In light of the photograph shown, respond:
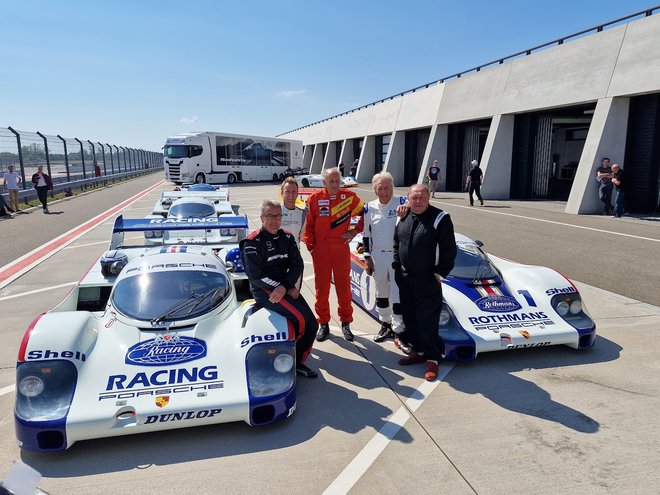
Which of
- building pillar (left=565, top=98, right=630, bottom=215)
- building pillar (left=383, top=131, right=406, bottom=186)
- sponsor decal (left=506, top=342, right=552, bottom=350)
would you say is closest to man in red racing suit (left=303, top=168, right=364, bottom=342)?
sponsor decal (left=506, top=342, right=552, bottom=350)

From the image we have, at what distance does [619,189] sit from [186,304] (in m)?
14.9

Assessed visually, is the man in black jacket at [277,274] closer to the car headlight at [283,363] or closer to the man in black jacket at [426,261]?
the car headlight at [283,363]

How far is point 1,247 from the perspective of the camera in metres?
11.0

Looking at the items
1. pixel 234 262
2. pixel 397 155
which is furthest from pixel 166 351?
pixel 397 155

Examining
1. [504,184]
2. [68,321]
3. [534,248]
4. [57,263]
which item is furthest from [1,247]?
[504,184]

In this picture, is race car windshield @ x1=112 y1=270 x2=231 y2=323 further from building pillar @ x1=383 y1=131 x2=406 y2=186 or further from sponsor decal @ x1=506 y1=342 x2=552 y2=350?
building pillar @ x1=383 y1=131 x2=406 y2=186

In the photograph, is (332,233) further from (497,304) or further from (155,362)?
(155,362)

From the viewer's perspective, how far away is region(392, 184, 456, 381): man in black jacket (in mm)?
4348

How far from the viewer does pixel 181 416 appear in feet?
10.7

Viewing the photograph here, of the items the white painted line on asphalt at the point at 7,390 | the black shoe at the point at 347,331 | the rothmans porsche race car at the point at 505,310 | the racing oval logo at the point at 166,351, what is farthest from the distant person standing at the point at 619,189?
the white painted line on asphalt at the point at 7,390

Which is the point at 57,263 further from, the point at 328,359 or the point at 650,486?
the point at 650,486

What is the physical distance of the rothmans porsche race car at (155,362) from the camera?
3.24 meters

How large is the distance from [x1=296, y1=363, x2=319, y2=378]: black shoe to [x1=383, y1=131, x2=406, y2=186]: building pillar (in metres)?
28.4

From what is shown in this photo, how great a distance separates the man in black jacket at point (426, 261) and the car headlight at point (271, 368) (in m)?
1.37
